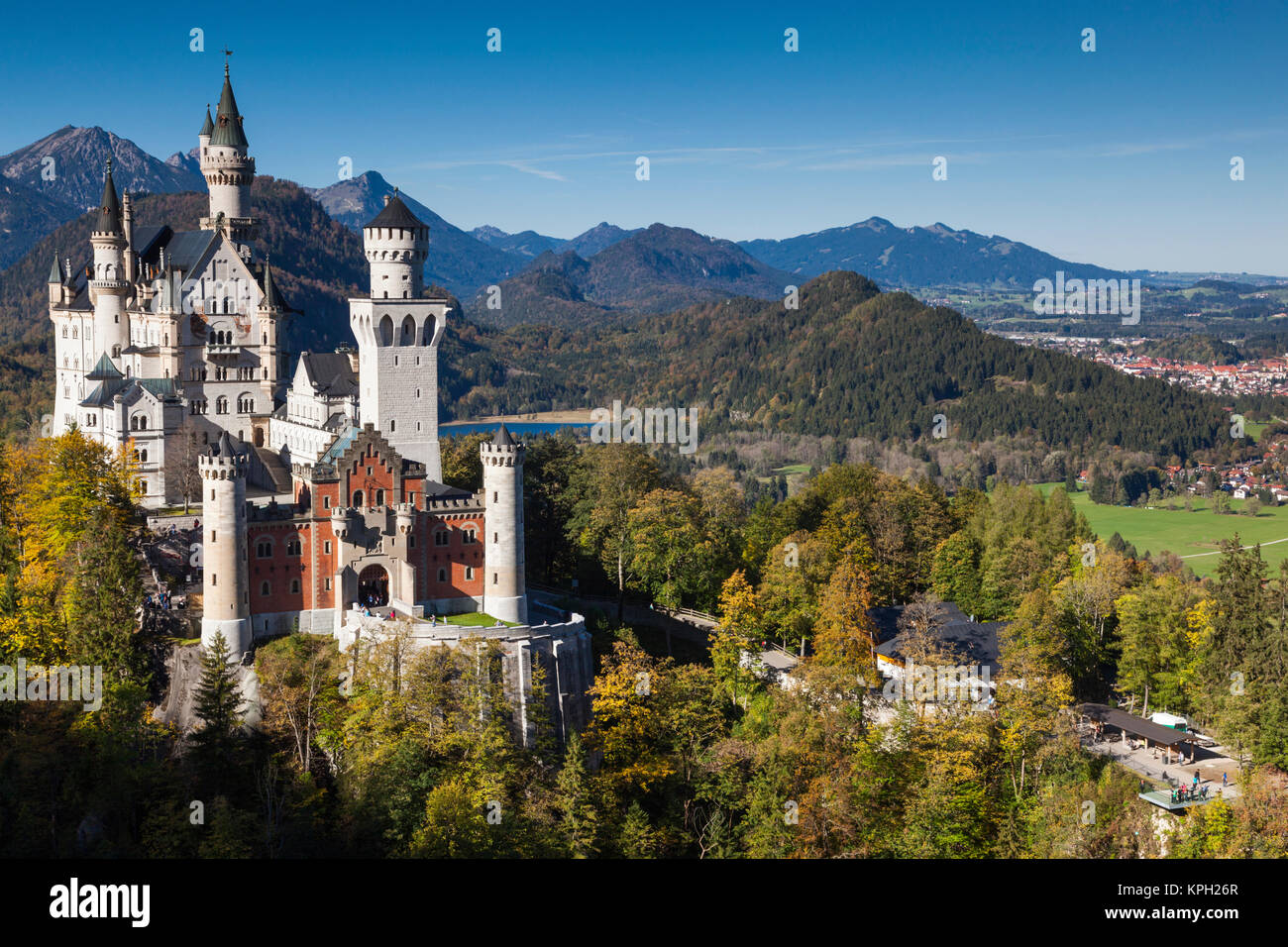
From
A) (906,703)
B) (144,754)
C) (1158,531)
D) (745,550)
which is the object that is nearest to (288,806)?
(144,754)

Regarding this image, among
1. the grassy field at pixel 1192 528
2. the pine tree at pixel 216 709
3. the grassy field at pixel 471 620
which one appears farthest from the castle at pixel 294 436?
the grassy field at pixel 1192 528

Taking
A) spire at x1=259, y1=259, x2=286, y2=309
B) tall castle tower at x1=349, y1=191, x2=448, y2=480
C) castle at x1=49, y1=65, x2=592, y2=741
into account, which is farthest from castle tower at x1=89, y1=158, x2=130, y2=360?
tall castle tower at x1=349, y1=191, x2=448, y2=480

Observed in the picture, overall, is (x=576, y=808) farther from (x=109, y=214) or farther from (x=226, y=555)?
(x=109, y=214)

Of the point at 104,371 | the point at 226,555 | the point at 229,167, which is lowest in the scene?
the point at 226,555

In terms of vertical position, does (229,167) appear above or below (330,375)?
above

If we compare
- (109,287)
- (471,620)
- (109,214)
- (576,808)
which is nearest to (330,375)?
(109,287)

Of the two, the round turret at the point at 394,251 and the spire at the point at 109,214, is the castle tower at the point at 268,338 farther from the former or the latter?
the round turret at the point at 394,251

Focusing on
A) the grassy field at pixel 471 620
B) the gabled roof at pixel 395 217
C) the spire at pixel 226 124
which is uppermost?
the spire at pixel 226 124
